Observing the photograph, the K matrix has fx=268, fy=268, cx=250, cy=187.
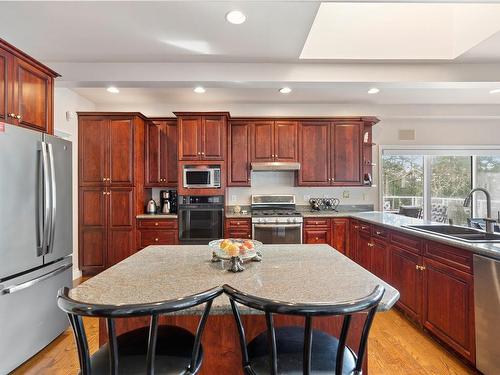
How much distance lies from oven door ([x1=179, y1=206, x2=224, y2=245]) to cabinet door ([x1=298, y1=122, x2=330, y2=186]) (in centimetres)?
150

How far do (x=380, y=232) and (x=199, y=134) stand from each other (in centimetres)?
283

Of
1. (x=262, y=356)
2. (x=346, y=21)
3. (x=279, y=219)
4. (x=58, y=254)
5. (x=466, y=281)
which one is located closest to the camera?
(x=262, y=356)

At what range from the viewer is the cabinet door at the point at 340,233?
408 cm

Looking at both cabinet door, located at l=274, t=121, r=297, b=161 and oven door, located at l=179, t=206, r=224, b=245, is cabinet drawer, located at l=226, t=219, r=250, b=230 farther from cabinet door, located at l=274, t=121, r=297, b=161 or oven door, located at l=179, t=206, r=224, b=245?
cabinet door, located at l=274, t=121, r=297, b=161

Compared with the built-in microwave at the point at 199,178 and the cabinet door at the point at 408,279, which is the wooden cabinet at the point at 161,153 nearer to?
the built-in microwave at the point at 199,178

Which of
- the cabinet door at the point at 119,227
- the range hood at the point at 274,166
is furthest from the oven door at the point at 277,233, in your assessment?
the cabinet door at the point at 119,227

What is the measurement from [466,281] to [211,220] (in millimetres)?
3043

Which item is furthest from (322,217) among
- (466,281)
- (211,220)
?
(466,281)

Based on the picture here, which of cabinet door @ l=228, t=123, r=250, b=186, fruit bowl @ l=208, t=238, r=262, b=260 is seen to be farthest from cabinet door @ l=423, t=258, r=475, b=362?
cabinet door @ l=228, t=123, r=250, b=186

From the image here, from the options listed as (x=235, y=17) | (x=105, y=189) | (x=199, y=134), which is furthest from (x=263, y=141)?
(x=105, y=189)

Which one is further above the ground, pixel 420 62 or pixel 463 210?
pixel 420 62

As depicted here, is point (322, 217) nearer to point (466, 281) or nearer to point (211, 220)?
point (211, 220)

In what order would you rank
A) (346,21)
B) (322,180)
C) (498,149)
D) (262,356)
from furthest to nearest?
(498,149), (322,180), (346,21), (262,356)

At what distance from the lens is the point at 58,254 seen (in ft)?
7.59
